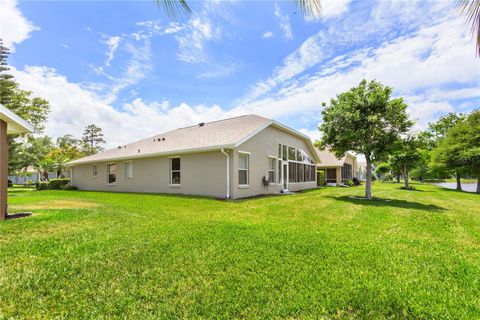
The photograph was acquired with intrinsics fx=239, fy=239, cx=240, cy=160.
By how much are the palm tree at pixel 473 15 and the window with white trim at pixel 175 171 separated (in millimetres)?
13895

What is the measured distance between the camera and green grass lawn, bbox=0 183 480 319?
106 inches

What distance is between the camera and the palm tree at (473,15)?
2.00 metres

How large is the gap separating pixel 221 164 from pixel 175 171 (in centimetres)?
381

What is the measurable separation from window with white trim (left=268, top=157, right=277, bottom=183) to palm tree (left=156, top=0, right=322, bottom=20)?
1325cm

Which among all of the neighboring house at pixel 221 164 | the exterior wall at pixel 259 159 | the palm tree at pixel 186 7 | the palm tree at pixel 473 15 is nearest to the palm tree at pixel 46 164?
the neighboring house at pixel 221 164

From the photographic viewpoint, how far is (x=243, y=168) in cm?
1341

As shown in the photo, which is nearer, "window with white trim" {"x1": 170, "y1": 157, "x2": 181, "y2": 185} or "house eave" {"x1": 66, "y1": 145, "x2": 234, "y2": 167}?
"house eave" {"x1": 66, "y1": 145, "x2": 234, "y2": 167}

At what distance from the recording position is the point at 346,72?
12.8 m

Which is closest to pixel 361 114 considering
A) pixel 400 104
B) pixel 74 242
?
pixel 400 104

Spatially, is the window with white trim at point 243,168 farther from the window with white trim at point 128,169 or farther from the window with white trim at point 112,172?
the window with white trim at point 112,172

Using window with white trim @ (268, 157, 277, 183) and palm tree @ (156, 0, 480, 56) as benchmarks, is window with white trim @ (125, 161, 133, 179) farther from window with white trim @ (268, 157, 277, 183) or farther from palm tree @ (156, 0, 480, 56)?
palm tree @ (156, 0, 480, 56)

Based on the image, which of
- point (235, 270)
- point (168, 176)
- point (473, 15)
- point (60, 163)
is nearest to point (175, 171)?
point (168, 176)

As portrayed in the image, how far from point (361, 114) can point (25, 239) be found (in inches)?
523

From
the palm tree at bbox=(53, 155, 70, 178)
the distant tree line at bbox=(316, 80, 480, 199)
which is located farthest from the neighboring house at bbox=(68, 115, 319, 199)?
the palm tree at bbox=(53, 155, 70, 178)
